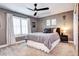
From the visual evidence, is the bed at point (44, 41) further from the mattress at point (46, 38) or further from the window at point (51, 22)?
the window at point (51, 22)

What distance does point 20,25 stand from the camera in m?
2.35

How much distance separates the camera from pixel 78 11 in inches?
74.3

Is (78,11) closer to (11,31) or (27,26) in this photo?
(27,26)

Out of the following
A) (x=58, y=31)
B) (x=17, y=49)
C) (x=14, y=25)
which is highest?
(x=14, y=25)

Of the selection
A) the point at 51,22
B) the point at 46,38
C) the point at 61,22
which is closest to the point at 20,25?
the point at 51,22

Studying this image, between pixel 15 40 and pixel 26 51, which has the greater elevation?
pixel 15 40

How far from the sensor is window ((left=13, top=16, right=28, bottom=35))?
7.46 ft

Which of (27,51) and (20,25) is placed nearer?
(27,51)

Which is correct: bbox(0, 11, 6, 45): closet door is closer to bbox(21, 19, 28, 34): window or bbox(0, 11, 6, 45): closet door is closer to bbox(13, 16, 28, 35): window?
bbox(13, 16, 28, 35): window

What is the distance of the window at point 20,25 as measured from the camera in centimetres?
227

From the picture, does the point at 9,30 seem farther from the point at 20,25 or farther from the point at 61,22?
the point at 61,22

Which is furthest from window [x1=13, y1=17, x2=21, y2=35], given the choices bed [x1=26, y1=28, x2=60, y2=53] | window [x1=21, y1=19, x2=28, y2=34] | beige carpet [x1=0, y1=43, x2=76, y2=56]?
bed [x1=26, y1=28, x2=60, y2=53]

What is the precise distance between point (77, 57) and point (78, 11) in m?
0.95

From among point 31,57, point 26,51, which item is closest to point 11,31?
point 26,51
